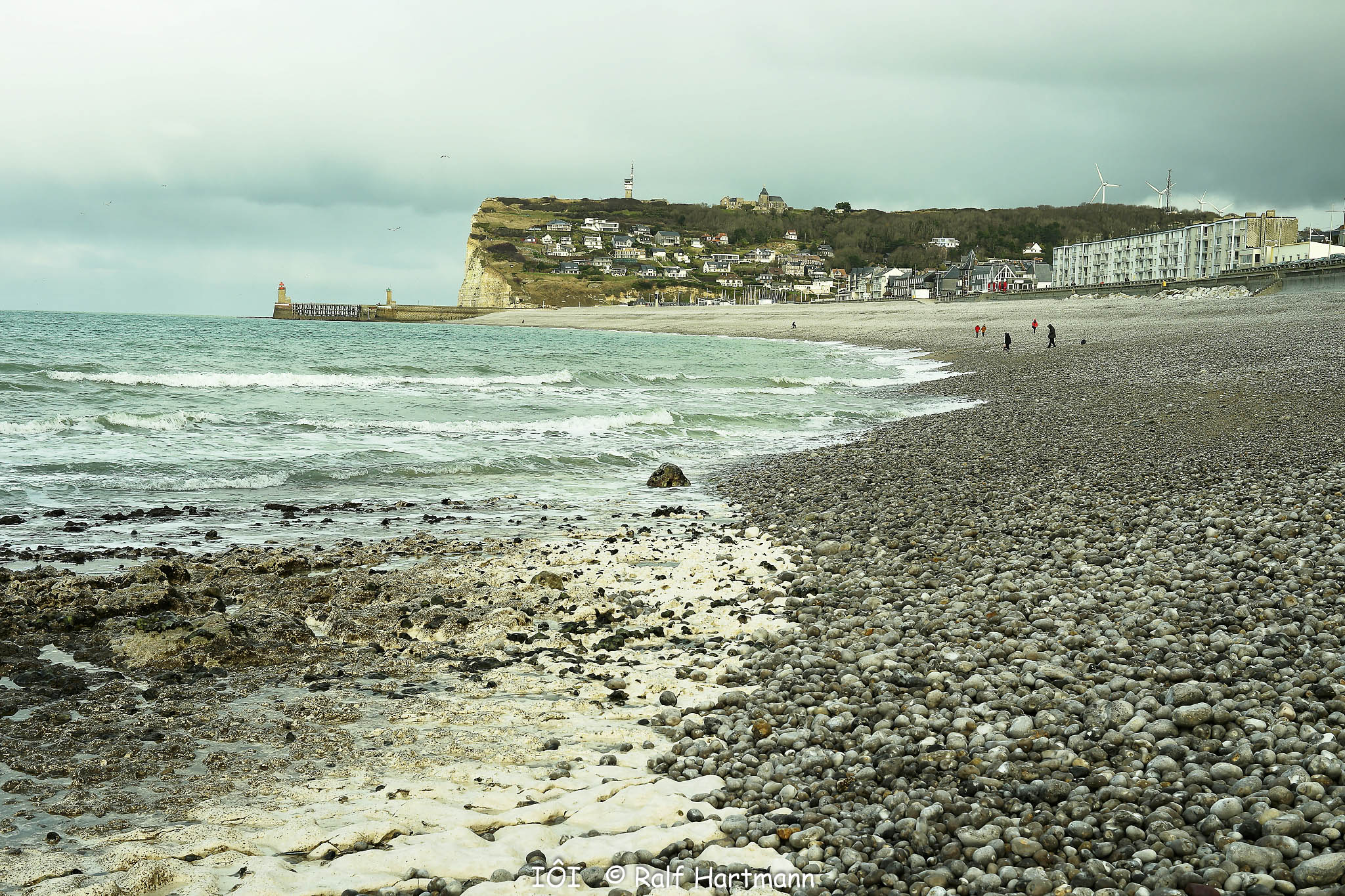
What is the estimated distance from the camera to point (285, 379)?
34.6 m

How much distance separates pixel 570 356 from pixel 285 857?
51.1 meters

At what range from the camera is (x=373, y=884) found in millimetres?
3791

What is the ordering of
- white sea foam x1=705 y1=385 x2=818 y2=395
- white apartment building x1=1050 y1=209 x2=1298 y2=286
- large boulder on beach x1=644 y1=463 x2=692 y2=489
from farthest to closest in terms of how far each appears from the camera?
white apartment building x1=1050 y1=209 x2=1298 y2=286, white sea foam x1=705 y1=385 x2=818 y2=395, large boulder on beach x1=644 y1=463 x2=692 y2=489

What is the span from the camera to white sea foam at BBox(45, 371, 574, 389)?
1256 inches

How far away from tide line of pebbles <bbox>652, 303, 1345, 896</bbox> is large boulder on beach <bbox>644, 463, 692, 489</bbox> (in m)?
3.12

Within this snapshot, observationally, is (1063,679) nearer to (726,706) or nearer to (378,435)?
(726,706)

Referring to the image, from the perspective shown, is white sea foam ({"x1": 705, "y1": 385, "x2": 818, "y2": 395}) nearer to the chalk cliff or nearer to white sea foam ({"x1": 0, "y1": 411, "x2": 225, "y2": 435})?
white sea foam ({"x1": 0, "y1": 411, "x2": 225, "y2": 435})

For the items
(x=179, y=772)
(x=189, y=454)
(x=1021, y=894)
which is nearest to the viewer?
(x=1021, y=894)

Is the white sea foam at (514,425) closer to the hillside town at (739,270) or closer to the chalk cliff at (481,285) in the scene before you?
the hillside town at (739,270)

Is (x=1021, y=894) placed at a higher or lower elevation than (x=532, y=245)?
lower

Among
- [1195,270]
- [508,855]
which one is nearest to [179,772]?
[508,855]

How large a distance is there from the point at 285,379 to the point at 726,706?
3365 centimetres

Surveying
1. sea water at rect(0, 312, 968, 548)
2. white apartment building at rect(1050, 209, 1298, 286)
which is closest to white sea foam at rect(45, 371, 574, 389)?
sea water at rect(0, 312, 968, 548)

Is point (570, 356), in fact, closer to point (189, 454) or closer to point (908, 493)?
point (189, 454)
